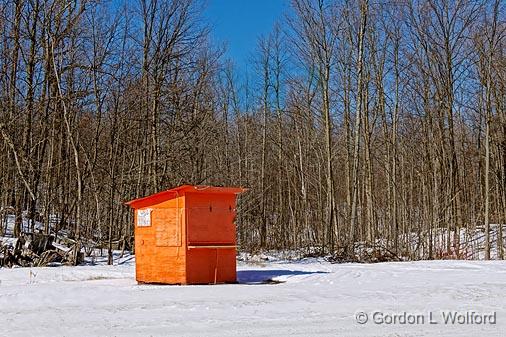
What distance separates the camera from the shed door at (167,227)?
1122cm

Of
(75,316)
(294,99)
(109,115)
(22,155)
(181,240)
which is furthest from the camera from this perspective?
(294,99)

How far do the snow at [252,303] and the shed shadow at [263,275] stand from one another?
24 mm

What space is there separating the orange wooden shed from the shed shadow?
578mm

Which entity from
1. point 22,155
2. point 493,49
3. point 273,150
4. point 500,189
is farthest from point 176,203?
point 273,150

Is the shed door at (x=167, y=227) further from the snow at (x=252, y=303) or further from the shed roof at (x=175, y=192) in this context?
the snow at (x=252, y=303)

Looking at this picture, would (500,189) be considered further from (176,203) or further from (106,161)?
(176,203)

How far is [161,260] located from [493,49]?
15.6 meters

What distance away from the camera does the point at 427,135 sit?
26750 mm

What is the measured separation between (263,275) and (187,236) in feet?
8.54

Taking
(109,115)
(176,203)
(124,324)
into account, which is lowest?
(124,324)
